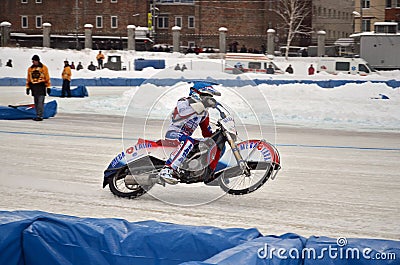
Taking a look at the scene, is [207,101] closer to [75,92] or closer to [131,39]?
[75,92]

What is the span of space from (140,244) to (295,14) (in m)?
66.1

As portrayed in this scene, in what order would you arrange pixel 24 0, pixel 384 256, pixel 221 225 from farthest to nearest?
pixel 24 0 < pixel 221 225 < pixel 384 256

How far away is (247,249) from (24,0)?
73272 millimetres

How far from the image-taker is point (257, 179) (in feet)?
31.1

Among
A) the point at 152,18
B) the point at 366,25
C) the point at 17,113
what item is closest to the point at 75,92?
the point at 17,113

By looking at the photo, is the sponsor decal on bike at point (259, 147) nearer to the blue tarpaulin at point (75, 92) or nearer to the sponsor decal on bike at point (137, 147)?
the sponsor decal on bike at point (137, 147)

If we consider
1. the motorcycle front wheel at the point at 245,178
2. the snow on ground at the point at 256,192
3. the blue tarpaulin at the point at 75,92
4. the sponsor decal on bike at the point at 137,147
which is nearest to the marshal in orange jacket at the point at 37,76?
the snow on ground at the point at 256,192

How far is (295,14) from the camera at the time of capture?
70312mm

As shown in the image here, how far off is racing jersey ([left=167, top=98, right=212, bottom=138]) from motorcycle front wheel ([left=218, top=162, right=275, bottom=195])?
0.59m

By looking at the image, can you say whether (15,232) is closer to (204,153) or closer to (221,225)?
(221,225)

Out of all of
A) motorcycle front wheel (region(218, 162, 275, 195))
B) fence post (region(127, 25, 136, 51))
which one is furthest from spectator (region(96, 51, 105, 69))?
motorcycle front wheel (region(218, 162, 275, 195))

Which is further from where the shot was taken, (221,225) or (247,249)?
(221,225)

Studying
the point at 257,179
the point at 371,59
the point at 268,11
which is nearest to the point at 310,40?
the point at 268,11

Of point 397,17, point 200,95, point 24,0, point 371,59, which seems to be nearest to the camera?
point 200,95
